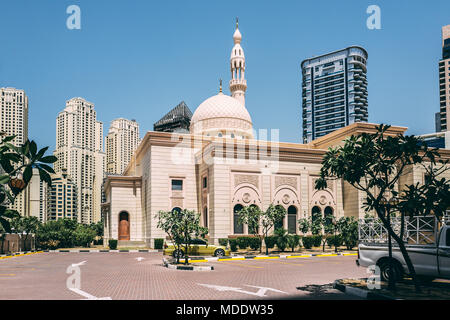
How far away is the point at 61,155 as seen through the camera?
120 meters

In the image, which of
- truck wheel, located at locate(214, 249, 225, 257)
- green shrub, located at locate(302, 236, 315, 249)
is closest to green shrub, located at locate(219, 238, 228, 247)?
green shrub, located at locate(302, 236, 315, 249)

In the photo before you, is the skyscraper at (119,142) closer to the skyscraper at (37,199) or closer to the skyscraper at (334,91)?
the skyscraper at (37,199)

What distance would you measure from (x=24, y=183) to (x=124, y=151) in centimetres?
12753

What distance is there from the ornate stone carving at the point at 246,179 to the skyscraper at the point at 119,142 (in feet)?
296

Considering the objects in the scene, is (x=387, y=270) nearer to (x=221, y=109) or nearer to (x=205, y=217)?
(x=205, y=217)

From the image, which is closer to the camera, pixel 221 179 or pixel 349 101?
pixel 221 179

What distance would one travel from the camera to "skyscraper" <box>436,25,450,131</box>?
111562mm

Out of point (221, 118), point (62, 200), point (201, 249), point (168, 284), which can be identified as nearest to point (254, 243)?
point (201, 249)

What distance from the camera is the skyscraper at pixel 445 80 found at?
11156cm

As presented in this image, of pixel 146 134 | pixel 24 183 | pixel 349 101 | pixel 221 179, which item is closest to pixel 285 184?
pixel 221 179

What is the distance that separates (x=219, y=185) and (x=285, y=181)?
25.3ft

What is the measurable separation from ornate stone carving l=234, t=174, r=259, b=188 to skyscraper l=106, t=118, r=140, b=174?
296 feet

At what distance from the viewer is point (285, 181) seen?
44344mm
